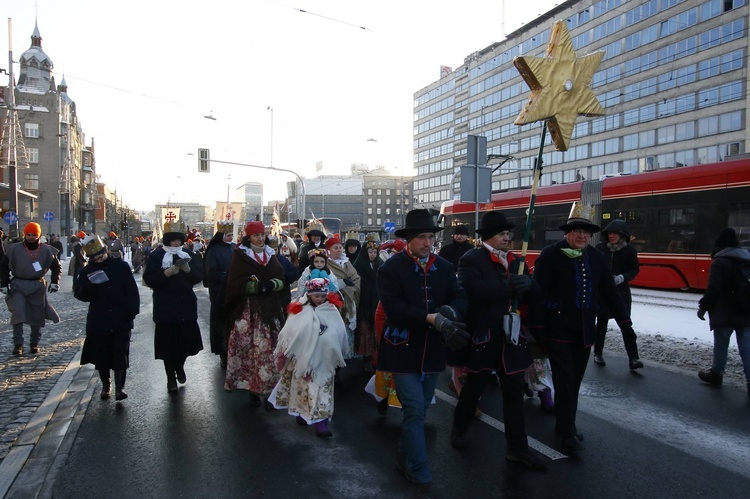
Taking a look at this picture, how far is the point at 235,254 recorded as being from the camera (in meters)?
6.14

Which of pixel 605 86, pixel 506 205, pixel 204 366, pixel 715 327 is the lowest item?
pixel 204 366

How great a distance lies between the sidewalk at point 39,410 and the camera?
4273 millimetres

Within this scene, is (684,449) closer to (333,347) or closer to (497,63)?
(333,347)

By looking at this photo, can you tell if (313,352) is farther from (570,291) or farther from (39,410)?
(39,410)

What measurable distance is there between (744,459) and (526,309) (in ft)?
6.92

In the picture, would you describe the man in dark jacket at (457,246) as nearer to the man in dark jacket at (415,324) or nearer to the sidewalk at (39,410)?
the man in dark jacket at (415,324)

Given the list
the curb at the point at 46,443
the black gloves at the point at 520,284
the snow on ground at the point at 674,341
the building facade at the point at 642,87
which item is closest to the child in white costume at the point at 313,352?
the black gloves at the point at 520,284

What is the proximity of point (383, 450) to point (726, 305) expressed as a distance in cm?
453

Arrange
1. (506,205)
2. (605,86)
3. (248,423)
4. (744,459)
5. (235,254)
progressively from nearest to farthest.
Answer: (744,459), (248,423), (235,254), (506,205), (605,86)

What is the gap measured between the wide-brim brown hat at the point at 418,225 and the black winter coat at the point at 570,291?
1.17 meters

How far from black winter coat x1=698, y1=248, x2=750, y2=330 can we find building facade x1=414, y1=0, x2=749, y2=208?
24.9 meters

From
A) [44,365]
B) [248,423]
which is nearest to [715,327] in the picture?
[248,423]

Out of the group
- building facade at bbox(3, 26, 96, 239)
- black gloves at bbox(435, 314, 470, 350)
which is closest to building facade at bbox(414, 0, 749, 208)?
black gloves at bbox(435, 314, 470, 350)

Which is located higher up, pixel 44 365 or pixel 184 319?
pixel 184 319
